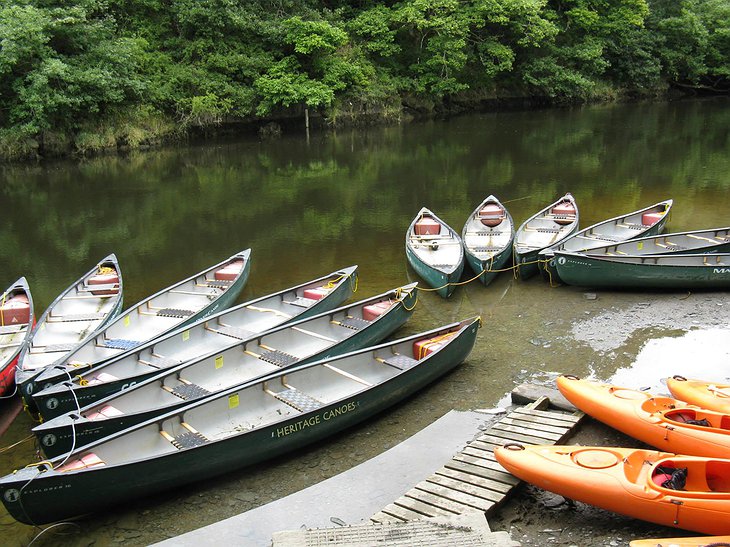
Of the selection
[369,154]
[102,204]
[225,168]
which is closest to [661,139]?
[369,154]

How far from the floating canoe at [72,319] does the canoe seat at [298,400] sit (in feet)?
11.4

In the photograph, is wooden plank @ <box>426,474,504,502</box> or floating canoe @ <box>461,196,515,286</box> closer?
wooden plank @ <box>426,474,504,502</box>

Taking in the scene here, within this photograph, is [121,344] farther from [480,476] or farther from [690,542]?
[690,542]

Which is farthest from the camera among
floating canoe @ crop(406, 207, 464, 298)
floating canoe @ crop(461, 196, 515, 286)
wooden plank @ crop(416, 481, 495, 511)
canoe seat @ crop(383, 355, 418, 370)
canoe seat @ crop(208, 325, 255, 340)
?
floating canoe @ crop(461, 196, 515, 286)

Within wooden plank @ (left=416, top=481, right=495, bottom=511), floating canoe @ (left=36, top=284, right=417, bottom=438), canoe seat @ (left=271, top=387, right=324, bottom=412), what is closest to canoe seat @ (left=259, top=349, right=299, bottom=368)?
floating canoe @ (left=36, top=284, right=417, bottom=438)

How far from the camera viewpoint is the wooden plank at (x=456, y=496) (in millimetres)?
6547

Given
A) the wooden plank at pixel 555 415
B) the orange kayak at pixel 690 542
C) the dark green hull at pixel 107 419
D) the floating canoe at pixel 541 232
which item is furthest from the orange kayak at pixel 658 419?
the floating canoe at pixel 541 232

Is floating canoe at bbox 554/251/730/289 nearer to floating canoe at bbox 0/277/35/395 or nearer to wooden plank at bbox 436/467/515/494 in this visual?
wooden plank at bbox 436/467/515/494

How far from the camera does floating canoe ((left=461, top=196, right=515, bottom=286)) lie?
547 inches

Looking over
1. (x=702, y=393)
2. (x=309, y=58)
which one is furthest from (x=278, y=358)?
(x=309, y=58)

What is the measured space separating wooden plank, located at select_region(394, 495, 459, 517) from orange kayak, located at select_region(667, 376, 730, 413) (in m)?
3.52

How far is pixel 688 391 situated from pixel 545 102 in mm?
42483

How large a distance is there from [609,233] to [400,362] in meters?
8.89

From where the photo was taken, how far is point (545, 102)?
4722 cm
